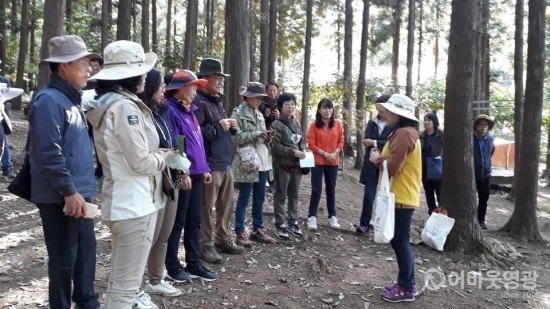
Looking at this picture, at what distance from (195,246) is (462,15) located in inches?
196

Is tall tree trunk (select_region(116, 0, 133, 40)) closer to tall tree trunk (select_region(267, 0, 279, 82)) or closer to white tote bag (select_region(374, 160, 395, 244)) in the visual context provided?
tall tree trunk (select_region(267, 0, 279, 82))

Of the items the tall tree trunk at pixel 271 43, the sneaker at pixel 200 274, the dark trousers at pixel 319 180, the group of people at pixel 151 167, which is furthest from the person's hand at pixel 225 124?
the tall tree trunk at pixel 271 43

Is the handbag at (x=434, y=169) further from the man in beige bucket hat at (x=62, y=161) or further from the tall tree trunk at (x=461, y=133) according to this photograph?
the man in beige bucket hat at (x=62, y=161)

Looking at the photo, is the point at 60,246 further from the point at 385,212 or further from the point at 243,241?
the point at 243,241

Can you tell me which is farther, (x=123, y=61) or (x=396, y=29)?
(x=396, y=29)

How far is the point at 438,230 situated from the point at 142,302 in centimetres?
→ 437

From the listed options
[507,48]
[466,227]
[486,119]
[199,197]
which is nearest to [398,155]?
[199,197]

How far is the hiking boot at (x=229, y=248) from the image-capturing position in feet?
19.2

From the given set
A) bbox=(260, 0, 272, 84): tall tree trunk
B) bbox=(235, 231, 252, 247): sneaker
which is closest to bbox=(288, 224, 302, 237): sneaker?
bbox=(235, 231, 252, 247): sneaker

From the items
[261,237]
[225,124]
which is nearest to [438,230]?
[261,237]

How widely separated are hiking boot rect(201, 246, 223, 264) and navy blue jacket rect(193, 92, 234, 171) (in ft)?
3.04

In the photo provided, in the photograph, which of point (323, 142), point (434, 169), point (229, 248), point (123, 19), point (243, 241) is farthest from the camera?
point (123, 19)

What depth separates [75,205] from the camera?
3250mm

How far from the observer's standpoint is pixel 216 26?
30562 millimetres
